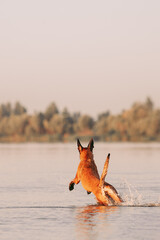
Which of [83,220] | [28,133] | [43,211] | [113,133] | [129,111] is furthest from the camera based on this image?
[28,133]

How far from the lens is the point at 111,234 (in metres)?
13.4

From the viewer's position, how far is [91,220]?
15414 mm

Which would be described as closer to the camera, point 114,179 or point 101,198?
point 101,198

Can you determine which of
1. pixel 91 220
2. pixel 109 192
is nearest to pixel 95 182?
pixel 109 192

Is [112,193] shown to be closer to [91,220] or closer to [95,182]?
[95,182]

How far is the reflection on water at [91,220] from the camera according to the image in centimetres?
1353

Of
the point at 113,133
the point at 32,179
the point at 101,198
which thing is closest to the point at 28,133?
the point at 113,133

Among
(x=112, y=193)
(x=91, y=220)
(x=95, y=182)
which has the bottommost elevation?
(x=91, y=220)

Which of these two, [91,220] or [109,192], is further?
[109,192]

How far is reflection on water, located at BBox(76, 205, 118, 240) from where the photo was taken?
13531 millimetres

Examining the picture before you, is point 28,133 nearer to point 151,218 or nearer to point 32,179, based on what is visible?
point 32,179

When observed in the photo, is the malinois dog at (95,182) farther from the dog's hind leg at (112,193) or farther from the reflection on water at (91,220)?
the reflection on water at (91,220)

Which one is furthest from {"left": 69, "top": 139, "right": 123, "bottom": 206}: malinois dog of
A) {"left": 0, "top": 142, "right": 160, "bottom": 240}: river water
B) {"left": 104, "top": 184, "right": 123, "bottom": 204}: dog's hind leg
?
{"left": 0, "top": 142, "right": 160, "bottom": 240}: river water

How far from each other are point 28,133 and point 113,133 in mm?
33366
